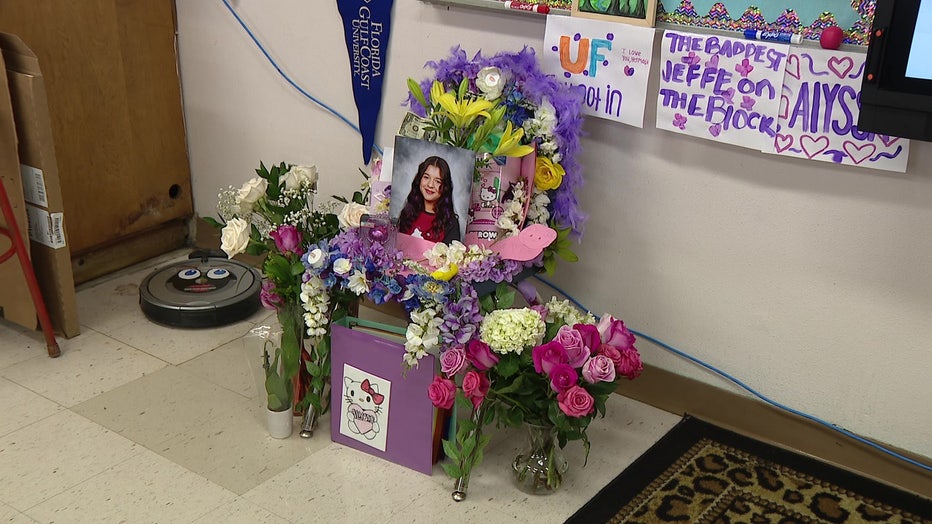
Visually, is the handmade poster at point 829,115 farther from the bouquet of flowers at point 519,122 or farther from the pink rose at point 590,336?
the pink rose at point 590,336

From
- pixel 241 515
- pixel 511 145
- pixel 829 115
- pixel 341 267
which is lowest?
pixel 241 515

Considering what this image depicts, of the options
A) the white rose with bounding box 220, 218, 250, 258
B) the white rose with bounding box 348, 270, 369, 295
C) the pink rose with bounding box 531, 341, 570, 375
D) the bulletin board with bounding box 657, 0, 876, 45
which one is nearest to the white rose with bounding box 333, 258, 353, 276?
the white rose with bounding box 348, 270, 369, 295

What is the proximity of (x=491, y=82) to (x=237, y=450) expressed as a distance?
1.06 metres

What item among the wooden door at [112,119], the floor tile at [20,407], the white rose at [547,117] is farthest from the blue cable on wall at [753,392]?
the wooden door at [112,119]

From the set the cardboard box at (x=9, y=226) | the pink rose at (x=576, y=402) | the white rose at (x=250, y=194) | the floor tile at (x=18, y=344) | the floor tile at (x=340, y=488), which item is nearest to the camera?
the pink rose at (x=576, y=402)

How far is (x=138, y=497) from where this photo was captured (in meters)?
2.04

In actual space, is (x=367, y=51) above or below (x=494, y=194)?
above

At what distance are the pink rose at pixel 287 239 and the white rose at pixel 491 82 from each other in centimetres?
55

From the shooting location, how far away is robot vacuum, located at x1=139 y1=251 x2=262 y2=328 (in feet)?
9.12

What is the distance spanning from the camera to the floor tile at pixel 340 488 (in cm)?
201

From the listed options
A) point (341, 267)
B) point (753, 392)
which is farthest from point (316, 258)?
point (753, 392)

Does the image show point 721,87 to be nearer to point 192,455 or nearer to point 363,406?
point 363,406

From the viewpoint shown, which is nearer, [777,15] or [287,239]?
[777,15]

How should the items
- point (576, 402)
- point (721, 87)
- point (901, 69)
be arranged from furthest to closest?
1. point (721, 87)
2. point (576, 402)
3. point (901, 69)
